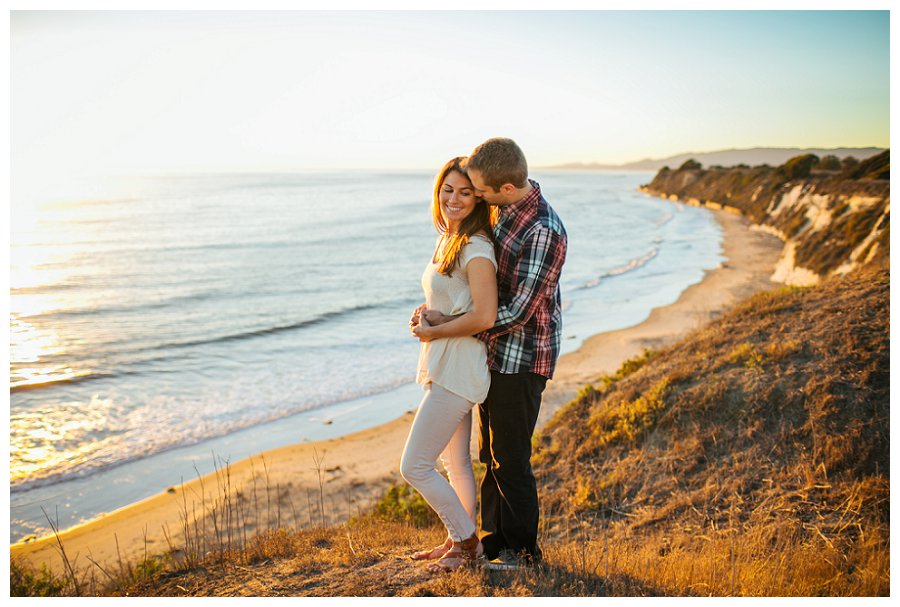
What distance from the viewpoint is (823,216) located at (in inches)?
A: 827

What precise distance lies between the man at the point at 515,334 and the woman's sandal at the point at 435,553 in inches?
8.8

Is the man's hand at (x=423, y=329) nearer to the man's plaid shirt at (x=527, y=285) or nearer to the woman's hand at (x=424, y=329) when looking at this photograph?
the woman's hand at (x=424, y=329)

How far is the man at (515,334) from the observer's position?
302cm

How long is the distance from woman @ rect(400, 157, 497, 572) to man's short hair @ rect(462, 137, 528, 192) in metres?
0.15

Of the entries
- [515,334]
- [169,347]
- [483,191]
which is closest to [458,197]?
[483,191]

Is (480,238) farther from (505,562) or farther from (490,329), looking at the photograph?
(505,562)

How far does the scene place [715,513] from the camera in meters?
4.68

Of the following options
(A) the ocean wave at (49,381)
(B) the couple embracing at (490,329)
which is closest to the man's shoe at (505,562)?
(B) the couple embracing at (490,329)

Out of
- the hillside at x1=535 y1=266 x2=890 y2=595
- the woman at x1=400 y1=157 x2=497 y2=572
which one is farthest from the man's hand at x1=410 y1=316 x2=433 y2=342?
the hillside at x1=535 y1=266 x2=890 y2=595

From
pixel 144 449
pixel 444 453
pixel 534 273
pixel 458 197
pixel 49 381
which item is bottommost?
pixel 144 449

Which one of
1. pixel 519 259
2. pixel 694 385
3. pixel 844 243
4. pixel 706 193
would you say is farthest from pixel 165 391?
pixel 706 193

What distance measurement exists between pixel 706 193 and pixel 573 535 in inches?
2396

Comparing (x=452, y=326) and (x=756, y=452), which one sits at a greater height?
(x=452, y=326)

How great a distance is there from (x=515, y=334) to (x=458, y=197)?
76 cm
